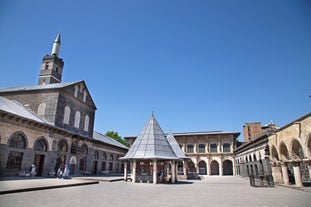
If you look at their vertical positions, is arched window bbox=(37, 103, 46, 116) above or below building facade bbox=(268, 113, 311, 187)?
above

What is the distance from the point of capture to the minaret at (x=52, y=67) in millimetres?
34812

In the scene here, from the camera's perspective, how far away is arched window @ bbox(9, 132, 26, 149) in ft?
58.4

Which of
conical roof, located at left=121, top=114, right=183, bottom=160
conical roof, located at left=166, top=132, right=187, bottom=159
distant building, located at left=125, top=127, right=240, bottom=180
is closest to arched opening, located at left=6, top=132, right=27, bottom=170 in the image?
conical roof, located at left=121, top=114, right=183, bottom=160

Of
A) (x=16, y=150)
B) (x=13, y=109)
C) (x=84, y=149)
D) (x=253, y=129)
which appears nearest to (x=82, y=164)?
(x=84, y=149)

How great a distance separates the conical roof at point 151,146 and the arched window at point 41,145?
864 cm

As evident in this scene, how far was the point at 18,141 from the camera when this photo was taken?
1839cm

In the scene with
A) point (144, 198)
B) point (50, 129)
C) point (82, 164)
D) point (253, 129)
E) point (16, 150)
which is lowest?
point (144, 198)

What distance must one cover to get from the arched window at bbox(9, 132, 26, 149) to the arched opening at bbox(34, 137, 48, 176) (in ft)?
5.32

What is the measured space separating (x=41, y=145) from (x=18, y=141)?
9.64 feet

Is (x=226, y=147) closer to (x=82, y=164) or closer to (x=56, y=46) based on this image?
(x=82, y=164)

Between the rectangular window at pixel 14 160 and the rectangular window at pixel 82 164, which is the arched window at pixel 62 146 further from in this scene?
the rectangular window at pixel 14 160

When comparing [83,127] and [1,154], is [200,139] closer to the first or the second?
[83,127]

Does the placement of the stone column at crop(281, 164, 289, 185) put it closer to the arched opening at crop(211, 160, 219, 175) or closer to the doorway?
the doorway

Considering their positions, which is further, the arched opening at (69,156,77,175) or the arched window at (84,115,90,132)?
the arched window at (84,115,90,132)
